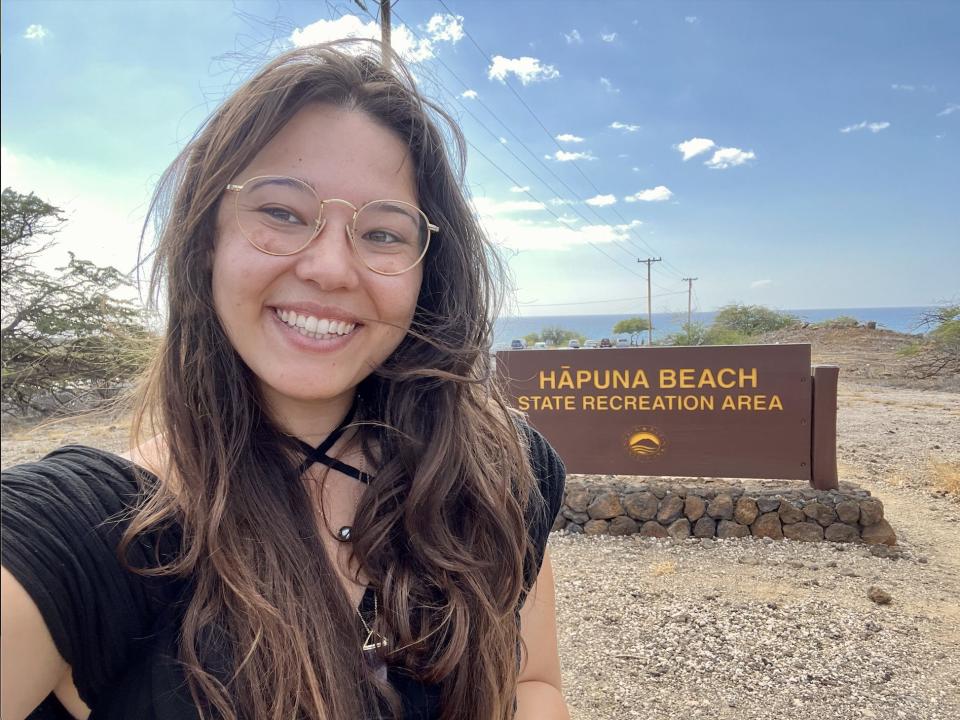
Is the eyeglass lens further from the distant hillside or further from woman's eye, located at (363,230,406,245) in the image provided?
the distant hillside

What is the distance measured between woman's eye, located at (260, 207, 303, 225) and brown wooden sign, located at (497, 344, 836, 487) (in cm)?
294

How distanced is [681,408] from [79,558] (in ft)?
12.5

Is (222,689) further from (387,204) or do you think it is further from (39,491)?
(387,204)

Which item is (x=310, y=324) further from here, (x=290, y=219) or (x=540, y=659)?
(x=540, y=659)

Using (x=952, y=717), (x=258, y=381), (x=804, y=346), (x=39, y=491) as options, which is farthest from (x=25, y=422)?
(x=804, y=346)

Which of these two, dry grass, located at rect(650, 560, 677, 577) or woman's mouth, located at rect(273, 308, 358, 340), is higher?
woman's mouth, located at rect(273, 308, 358, 340)

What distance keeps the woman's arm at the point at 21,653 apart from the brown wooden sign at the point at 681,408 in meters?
3.20

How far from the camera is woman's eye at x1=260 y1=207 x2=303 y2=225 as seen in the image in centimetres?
77

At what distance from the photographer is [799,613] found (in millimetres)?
2445

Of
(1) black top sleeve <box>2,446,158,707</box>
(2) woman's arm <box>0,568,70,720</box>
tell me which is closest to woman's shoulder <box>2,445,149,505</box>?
(1) black top sleeve <box>2,446,158,707</box>

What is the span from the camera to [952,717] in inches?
54.6

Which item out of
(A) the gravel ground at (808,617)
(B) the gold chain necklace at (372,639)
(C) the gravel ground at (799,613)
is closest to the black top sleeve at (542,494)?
(B) the gold chain necklace at (372,639)

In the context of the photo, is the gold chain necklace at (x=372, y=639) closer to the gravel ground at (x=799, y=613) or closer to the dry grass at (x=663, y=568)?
the gravel ground at (x=799, y=613)

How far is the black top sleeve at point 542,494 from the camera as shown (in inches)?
40.6
